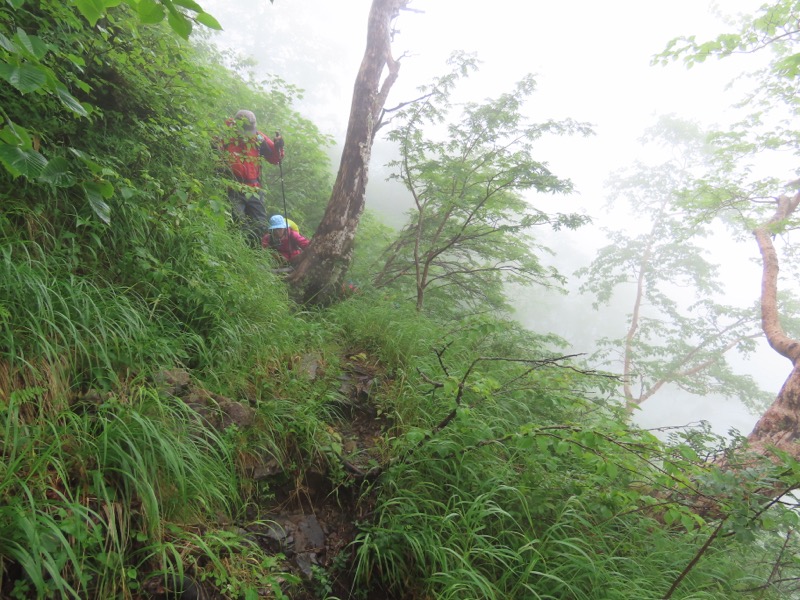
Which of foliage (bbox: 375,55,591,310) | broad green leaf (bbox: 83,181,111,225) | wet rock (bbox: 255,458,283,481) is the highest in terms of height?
foliage (bbox: 375,55,591,310)

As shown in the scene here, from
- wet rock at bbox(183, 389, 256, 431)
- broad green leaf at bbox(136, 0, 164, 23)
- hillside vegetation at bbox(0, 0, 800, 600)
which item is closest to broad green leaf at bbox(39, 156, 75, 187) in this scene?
hillside vegetation at bbox(0, 0, 800, 600)

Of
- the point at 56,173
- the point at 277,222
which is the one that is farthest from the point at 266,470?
the point at 277,222

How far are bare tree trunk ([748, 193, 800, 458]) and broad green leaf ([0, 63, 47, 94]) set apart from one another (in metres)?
4.62

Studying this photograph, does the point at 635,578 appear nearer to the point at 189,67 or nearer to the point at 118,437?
the point at 118,437

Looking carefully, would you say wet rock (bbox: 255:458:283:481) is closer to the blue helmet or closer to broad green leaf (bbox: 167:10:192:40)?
broad green leaf (bbox: 167:10:192:40)

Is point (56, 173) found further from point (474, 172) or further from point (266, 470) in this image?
point (474, 172)

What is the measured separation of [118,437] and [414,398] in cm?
191

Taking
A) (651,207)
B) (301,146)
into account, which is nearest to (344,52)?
(651,207)

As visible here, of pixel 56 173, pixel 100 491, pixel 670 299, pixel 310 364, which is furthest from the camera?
pixel 670 299

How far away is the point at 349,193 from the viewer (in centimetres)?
469

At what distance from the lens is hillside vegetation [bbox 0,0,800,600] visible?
1433mm

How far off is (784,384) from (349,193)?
559cm

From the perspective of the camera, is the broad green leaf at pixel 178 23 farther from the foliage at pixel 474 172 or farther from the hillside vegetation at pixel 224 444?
the foliage at pixel 474 172

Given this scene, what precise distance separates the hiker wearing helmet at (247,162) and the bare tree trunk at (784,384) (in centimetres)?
572
